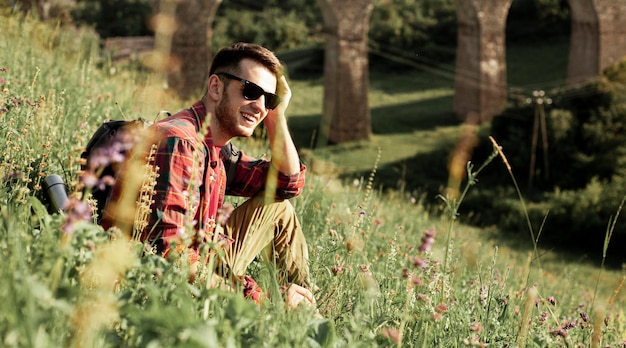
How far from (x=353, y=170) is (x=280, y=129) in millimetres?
14354

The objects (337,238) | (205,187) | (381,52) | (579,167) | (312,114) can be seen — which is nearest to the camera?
(205,187)

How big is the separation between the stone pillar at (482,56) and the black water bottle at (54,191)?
19437 millimetres

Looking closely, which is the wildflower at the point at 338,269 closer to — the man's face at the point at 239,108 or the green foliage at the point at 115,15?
the man's face at the point at 239,108

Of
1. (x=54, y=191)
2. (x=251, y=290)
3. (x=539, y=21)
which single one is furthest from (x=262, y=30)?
(x=251, y=290)

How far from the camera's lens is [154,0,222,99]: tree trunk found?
18.8 meters

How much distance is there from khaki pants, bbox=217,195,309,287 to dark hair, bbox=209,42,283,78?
0.59 meters

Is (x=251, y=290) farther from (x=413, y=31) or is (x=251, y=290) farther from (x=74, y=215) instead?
(x=413, y=31)

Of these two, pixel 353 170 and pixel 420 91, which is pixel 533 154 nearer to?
pixel 353 170

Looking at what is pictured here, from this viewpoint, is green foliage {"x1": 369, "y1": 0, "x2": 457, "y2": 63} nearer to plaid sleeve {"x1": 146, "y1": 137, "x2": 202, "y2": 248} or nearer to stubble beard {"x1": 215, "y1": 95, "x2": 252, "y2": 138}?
stubble beard {"x1": 215, "y1": 95, "x2": 252, "y2": 138}

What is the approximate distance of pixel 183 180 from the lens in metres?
2.75

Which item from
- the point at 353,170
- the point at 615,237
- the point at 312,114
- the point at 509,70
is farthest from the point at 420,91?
the point at 615,237

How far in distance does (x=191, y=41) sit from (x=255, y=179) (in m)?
16.0

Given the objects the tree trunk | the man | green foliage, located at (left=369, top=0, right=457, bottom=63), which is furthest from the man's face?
green foliage, located at (left=369, top=0, right=457, bottom=63)

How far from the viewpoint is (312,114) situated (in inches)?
991
